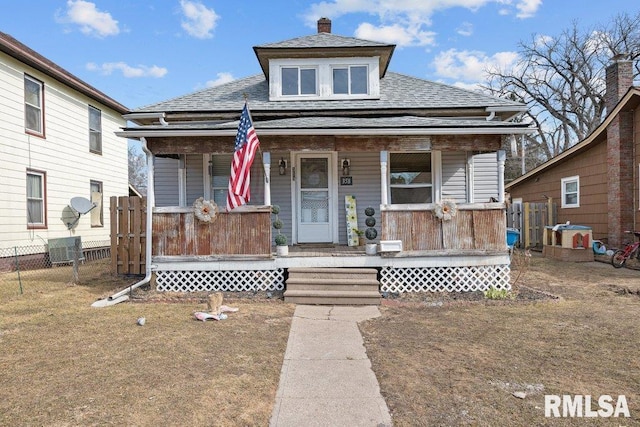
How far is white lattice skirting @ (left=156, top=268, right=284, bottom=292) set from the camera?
314 inches

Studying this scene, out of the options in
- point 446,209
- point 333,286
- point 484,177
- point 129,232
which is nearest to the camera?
point 333,286

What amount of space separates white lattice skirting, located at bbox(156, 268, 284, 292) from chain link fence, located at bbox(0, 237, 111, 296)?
95.5 inches

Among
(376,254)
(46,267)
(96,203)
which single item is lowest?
(46,267)

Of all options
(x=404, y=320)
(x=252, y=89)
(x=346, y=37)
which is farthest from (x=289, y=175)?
(x=404, y=320)

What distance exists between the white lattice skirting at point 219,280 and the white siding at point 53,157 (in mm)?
5574

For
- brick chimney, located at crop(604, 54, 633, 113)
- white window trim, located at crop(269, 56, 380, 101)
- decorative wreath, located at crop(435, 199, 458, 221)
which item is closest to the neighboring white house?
white window trim, located at crop(269, 56, 380, 101)

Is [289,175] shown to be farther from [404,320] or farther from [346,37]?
[404,320]

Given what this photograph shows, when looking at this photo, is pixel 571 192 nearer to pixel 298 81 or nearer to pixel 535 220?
pixel 535 220

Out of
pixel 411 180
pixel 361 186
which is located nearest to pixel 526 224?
pixel 411 180

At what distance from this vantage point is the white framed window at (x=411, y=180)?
9.95 meters

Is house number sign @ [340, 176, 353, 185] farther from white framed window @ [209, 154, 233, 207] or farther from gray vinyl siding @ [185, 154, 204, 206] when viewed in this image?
gray vinyl siding @ [185, 154, 204, 206]

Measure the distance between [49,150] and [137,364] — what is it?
1056 cm

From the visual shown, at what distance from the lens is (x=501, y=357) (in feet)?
14.3

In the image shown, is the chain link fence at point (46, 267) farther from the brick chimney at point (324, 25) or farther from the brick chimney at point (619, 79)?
the brick chimney at point (619, 79)
